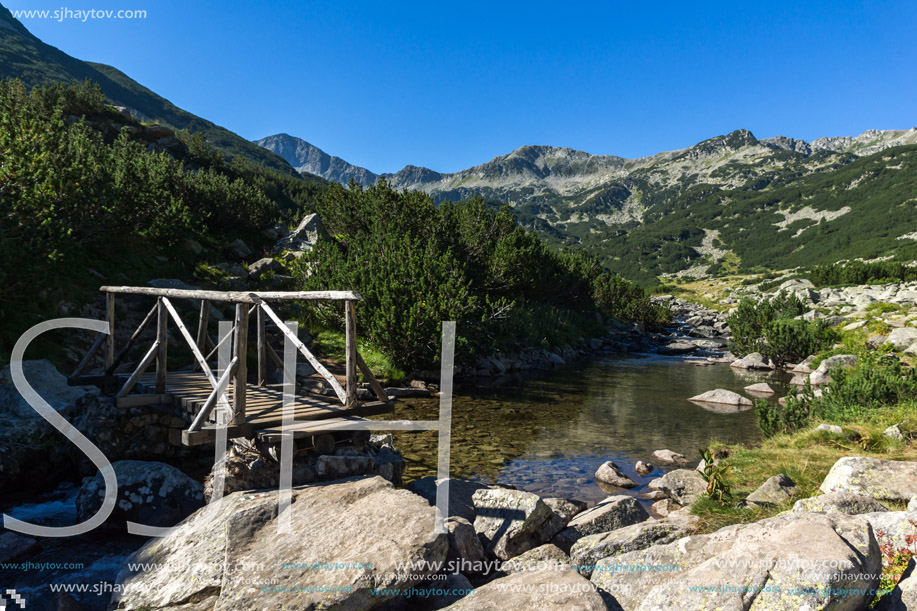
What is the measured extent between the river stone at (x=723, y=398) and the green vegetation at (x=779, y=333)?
10567 mm

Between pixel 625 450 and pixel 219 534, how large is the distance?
10.8 metres

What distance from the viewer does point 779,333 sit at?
26.5 metres

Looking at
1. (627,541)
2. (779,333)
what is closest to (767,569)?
(627,541)

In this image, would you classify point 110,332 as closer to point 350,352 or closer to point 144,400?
point 144,400

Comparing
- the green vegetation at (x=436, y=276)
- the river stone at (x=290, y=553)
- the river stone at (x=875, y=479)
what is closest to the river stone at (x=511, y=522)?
the river stone at (x=290, y=553)

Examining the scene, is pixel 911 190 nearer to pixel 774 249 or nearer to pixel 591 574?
pixel 774 249

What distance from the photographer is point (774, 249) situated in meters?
150

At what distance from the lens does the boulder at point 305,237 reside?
3294cm

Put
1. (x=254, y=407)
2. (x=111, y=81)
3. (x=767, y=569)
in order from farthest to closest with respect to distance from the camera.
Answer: (x=111, y=81) → (x=254, y=407) → (x=767, y=569)

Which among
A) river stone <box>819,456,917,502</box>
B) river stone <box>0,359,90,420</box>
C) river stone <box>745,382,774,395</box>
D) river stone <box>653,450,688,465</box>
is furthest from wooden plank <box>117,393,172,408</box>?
river stone <box>745,382,774,395</box>

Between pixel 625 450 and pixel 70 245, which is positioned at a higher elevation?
pixel 70 245

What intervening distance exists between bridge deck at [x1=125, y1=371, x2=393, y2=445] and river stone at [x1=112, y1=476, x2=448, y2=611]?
115 centimetres

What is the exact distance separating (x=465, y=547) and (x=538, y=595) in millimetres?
1798

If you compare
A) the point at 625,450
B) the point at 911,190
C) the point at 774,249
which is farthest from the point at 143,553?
the point at 911,190
